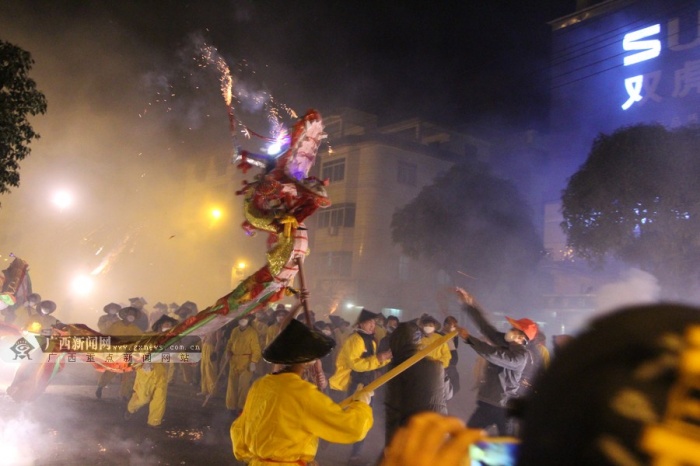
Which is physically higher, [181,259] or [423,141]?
[423,141]

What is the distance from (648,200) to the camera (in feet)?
54.1

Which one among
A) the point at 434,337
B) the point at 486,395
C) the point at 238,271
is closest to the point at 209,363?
the point at 434,337

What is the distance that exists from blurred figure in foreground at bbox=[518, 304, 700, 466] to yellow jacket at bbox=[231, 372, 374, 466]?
237cm

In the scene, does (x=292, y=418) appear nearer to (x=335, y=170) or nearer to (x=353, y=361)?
(x=353, y=361)

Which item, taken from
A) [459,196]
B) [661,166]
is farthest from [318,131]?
[459,196]

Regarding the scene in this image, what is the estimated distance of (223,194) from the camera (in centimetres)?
4106

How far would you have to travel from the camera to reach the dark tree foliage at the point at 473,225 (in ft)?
84.0

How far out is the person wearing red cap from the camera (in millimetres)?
6199

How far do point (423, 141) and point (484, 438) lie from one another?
3431 cm

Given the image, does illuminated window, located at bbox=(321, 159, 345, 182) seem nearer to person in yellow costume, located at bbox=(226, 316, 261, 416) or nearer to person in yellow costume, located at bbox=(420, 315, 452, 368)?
person in yellow costume, located at bbox=(226, 316, 261, 416)

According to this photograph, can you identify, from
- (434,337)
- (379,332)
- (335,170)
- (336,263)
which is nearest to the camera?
(434,337)

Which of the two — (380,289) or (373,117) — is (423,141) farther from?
(380,289)

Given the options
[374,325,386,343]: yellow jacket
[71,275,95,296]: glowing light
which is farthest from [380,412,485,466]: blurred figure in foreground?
[71,275,95,296]: glowing light

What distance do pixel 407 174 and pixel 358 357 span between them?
25893 mm
